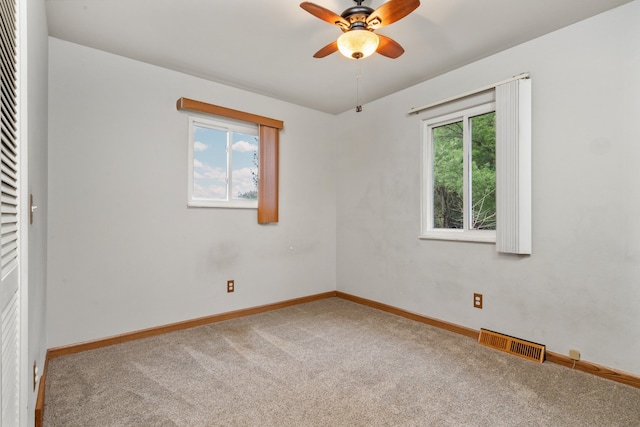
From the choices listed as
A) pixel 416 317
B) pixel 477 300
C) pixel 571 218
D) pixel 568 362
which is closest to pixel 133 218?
pixel 416 317

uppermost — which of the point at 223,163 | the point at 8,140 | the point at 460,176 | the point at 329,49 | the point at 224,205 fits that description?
the point at 329,49

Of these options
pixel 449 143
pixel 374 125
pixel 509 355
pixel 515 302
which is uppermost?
pixel 374 125

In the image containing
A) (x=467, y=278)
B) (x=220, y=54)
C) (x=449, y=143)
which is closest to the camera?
(x=220, y=54)

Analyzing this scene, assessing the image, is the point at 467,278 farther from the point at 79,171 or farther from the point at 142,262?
the point at 79,171

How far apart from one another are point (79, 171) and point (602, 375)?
420 centimetres

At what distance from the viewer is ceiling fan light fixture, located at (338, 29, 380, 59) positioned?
2.03m

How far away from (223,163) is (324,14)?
2.09 meters

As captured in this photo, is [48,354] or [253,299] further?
[253,299]

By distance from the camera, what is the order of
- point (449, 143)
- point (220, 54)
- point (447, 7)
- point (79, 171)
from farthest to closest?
point (449, 143) < point (220, 54) < point (79, 171) < point (447, 7)

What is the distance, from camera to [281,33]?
101 inches

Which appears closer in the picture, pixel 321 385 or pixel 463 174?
pixel 321 385

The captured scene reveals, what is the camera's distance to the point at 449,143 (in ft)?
11.0

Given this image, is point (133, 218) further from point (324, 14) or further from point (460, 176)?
point (460, 176)

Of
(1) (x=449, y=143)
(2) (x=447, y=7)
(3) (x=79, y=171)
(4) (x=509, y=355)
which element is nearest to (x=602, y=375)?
(4) (x=509, y=355)
